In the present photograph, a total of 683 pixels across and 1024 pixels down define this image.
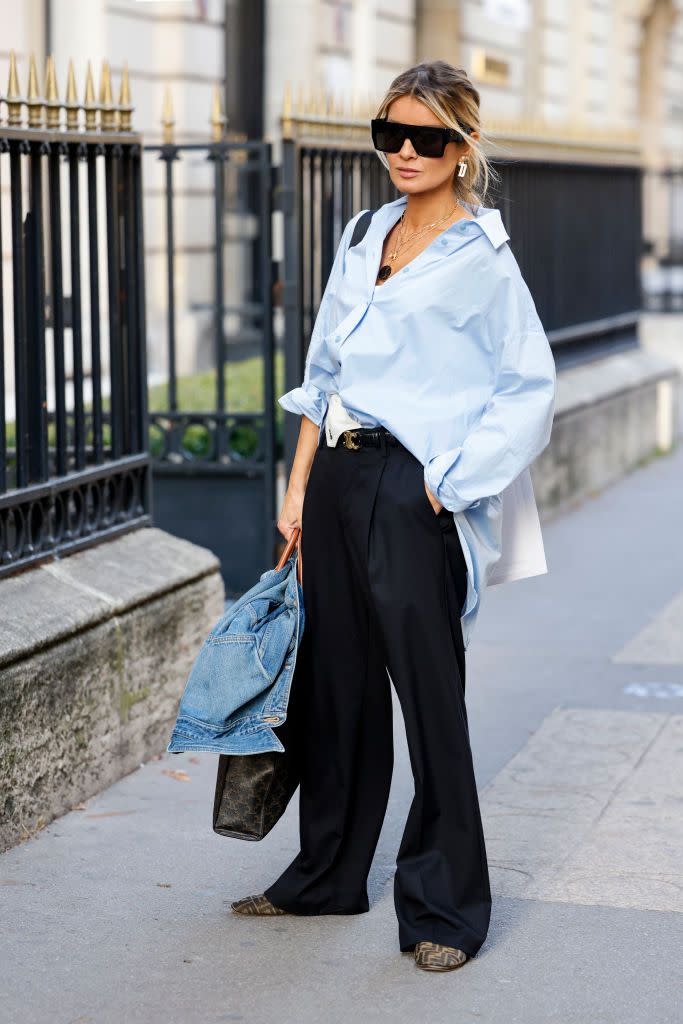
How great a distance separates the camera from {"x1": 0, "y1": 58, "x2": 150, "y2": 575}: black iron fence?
4.87m

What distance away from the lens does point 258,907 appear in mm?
4117

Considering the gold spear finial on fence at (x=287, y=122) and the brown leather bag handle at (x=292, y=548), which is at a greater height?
the gold spear finial on fence at (x=287, y=122)

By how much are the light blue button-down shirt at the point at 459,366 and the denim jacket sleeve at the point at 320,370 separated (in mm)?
146

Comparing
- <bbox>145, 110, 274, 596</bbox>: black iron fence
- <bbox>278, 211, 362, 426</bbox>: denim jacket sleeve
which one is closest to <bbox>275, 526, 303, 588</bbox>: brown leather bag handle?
<bbox>278, 211, 362, 426</bbox>: denim jacket sleeve

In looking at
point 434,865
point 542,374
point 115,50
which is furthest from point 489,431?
point 115,50

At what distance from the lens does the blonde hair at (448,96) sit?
372cm

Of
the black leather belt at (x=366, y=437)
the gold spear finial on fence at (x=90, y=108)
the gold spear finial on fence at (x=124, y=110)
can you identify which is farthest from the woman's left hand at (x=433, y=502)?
the gold spear finial on fence at (x=124, y=110)

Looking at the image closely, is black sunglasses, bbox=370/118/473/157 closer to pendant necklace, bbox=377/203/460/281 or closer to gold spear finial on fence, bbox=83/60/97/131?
pendant necklace, bbox=377/203/460/281

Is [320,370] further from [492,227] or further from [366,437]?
[492,227]

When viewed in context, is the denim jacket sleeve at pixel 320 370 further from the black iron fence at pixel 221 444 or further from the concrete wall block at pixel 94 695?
the black iron fence at pixel 221 444

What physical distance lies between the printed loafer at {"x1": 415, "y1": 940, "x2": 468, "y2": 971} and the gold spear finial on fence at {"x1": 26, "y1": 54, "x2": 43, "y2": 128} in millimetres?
2558

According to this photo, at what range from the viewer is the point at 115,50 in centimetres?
1311

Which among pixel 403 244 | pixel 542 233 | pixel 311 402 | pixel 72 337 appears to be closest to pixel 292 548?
pixel 311 402

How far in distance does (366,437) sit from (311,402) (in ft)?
0.79
